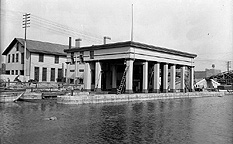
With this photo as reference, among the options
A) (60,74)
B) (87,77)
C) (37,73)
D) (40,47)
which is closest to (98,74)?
(87,77)

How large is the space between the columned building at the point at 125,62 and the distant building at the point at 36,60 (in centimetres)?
890

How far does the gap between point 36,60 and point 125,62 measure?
23.5m

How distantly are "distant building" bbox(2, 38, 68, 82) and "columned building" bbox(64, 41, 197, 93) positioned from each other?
8.90 metres

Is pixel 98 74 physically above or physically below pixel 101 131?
above

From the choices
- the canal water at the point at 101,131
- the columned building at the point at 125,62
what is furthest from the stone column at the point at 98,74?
the canal water at the point at 101,131

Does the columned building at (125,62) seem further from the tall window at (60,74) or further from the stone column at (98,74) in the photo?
the tall window at (60,74)

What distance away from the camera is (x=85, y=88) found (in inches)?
1853

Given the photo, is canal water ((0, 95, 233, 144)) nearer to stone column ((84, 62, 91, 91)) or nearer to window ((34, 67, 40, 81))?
stone column ((84, 62, 91, 91))

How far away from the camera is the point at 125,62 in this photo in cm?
4147

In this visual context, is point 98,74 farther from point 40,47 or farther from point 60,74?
point 40,47

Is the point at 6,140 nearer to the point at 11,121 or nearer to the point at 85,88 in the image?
the point at 11,121

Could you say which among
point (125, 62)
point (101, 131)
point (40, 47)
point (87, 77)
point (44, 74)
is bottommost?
point (101, 131)

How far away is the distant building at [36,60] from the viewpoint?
5567cm

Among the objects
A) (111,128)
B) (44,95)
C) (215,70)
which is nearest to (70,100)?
(44,95)
